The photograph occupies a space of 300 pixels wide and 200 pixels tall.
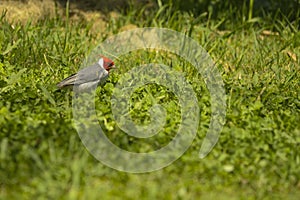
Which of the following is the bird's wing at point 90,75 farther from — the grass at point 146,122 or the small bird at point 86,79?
the grass at point 146,122

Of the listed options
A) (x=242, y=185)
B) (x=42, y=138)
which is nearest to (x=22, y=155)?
(x=42, y=138)

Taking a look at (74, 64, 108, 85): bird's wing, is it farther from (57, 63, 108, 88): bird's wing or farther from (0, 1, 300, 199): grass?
(0, 1, 300, 199): grass

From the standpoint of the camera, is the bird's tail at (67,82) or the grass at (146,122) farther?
the bird's tail at (67,82)

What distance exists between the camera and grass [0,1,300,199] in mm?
4238

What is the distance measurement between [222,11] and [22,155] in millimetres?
5254

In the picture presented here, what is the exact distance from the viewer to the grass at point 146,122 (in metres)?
4.24

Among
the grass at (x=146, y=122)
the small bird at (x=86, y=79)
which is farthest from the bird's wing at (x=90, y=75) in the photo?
the grass at (x=146, y=122)

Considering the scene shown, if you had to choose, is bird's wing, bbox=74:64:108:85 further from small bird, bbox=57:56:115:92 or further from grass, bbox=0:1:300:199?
grass, bbox=0:1:300:199

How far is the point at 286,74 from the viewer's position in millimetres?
6492

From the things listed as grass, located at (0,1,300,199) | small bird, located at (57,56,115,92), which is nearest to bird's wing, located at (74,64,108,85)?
small bird, located at (57,56,115,92)

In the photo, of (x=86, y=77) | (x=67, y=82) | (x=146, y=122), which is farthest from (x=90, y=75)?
(x=146, y=122)

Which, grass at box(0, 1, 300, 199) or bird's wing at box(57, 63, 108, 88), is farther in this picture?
bird's wing at box(57, 63, 108, 88)

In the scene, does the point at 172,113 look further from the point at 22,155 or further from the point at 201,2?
the point at 201,2

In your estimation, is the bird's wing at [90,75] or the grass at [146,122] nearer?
the grass at [146,122]
